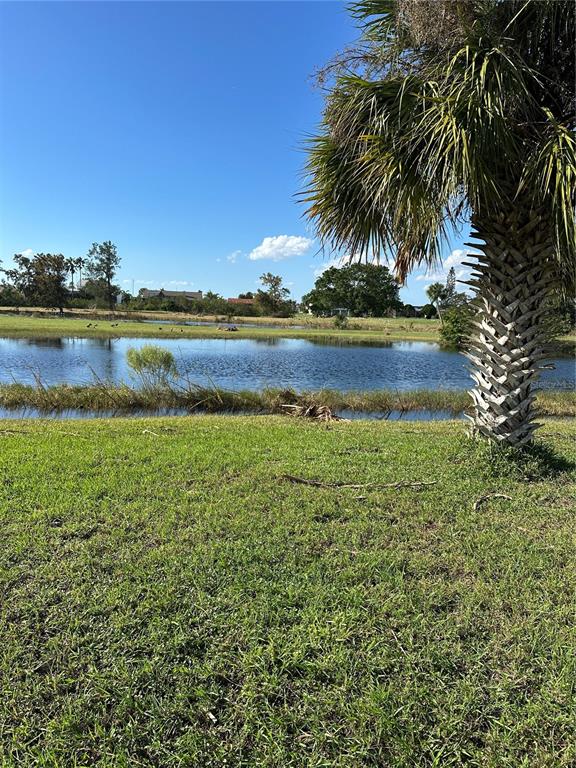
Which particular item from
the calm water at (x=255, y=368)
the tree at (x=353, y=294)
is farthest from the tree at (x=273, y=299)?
the calm water at (x=255, y=368)

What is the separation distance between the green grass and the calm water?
3.34 ft

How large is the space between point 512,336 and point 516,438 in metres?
1.17

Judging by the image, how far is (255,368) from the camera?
23.1 m

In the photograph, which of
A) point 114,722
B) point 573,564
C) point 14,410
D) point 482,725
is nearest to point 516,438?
point 573,564

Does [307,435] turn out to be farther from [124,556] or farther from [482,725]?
[482,725]

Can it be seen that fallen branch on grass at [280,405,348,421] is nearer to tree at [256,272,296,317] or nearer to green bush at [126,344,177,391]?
green bush at [126,344,177,391]

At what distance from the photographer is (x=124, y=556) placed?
3.27m

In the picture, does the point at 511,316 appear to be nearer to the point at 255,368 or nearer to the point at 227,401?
the point at 227,401

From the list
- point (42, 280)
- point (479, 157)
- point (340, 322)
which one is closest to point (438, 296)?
point (479, 157)

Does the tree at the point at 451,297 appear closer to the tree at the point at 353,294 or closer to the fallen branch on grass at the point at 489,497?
the fallen branch on grass at the point at 489,497

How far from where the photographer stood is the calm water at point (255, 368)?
18.2m

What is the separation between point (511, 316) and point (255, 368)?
60.5 ft

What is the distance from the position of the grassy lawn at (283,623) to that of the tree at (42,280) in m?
77.6

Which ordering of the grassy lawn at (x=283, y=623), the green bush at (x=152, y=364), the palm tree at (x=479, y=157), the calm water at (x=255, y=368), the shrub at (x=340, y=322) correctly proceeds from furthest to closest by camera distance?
the shrub at (x=340, y=322), the calm water at (x=255, y=368), the green bush at (x=152, y=364), the palm tree at (x=479, y=157), the grassy lawn at (x=283, y=623)
